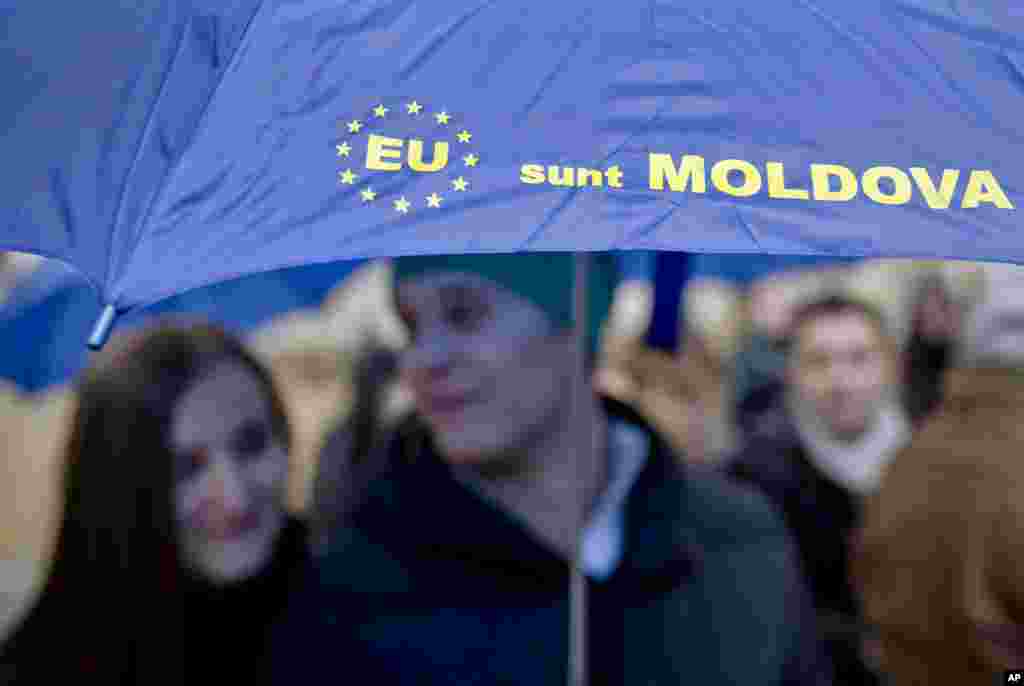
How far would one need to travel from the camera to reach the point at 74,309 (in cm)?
303

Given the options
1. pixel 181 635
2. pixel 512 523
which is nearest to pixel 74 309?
pixel 181 635

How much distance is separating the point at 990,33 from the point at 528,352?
1.63m

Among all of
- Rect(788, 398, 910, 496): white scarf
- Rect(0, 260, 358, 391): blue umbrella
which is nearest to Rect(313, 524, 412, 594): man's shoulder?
Rect(0, 260, 358, 391): blue umbrella

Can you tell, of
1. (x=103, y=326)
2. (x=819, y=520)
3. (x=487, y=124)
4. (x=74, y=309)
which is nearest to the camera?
(x=103, y=326)

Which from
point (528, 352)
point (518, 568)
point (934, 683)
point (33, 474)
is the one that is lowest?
point (934, 683)

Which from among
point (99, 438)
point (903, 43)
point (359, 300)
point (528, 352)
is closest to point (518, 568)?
point (528, 352)

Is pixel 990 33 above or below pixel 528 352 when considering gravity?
above

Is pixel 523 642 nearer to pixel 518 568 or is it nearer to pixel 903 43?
pixel 518 568

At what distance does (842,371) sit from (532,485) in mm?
865

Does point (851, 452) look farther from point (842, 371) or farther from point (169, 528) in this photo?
point (169, 528)

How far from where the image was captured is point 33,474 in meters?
3.36

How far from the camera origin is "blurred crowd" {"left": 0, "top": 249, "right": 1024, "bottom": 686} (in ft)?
10.9

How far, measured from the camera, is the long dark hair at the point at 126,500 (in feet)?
10.9

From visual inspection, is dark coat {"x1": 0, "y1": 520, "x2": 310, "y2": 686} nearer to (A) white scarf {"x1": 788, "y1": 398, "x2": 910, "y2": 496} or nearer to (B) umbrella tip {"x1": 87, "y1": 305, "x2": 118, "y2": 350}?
(A) white scarf {"x1": 788, "y1": 398, "x2": 910, "y2": 496}
